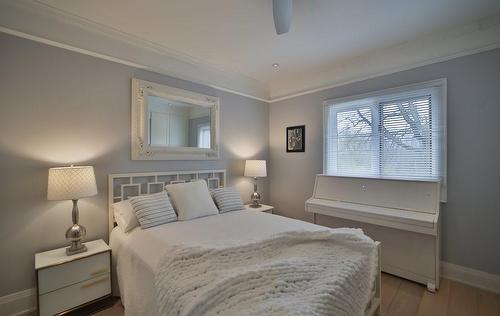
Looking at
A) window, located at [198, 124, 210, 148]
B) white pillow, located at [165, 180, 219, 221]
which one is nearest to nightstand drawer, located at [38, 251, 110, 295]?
white pillow, located at [165, 180, 219, 221]

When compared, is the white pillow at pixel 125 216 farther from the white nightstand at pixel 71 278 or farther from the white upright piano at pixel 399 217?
the white upright piano at pixel 399 217

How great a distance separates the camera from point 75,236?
184cm

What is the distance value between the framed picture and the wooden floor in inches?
79.4

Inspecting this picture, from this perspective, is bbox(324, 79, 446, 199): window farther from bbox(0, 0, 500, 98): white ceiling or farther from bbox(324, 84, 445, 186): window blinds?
bbox(0, 0, 500, 98): white ceiling

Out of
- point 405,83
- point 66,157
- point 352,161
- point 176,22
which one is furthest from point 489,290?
point 66,157

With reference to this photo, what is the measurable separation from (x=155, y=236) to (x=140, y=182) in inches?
34.6

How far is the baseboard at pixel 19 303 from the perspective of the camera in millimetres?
1724

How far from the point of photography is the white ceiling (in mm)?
1844

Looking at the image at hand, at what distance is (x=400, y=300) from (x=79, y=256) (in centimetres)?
274

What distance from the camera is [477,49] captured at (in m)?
2.13

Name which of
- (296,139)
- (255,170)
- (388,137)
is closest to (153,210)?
(255,170)

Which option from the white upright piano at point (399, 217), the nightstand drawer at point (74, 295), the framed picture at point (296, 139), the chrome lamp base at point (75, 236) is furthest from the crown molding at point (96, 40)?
the white upright piano at point (399, 217)

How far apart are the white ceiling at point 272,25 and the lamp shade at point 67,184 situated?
1.37 metres

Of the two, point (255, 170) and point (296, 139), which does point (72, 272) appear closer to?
point (255, 170)
